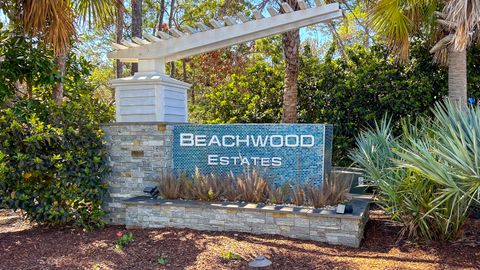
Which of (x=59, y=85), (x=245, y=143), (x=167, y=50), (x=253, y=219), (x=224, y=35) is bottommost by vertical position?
(x=253, y=219)

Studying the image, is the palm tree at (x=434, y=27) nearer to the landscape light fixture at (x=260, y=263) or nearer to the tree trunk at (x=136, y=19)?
the landscape light fixture at (x=260, y=263)

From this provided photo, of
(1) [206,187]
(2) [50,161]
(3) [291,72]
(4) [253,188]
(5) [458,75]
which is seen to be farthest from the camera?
(3) [291,72]

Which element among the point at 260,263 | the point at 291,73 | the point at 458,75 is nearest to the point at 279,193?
the point at 260,263

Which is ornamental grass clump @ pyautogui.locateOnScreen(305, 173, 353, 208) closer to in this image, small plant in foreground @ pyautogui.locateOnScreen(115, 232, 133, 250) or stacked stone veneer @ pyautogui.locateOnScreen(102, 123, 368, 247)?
stacked stone veneer @ pyautogui.locateOnScreen(102, 123, 368, 247)

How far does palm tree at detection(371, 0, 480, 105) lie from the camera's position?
645cm

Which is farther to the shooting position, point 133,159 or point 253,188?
point 133,159

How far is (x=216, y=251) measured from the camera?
4.39 m

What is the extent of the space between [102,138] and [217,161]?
1901 mm

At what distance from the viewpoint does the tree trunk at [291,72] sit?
8.24 meters

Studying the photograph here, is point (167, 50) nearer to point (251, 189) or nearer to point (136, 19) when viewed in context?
point (251, 189)

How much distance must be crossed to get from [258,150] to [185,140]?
1.18 m

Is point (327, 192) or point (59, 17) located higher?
point (59, 17)

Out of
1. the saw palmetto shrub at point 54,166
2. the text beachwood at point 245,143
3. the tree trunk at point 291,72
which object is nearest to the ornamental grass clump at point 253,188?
the text beachwood at point 245,143

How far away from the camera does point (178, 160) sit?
6121 millimetres
